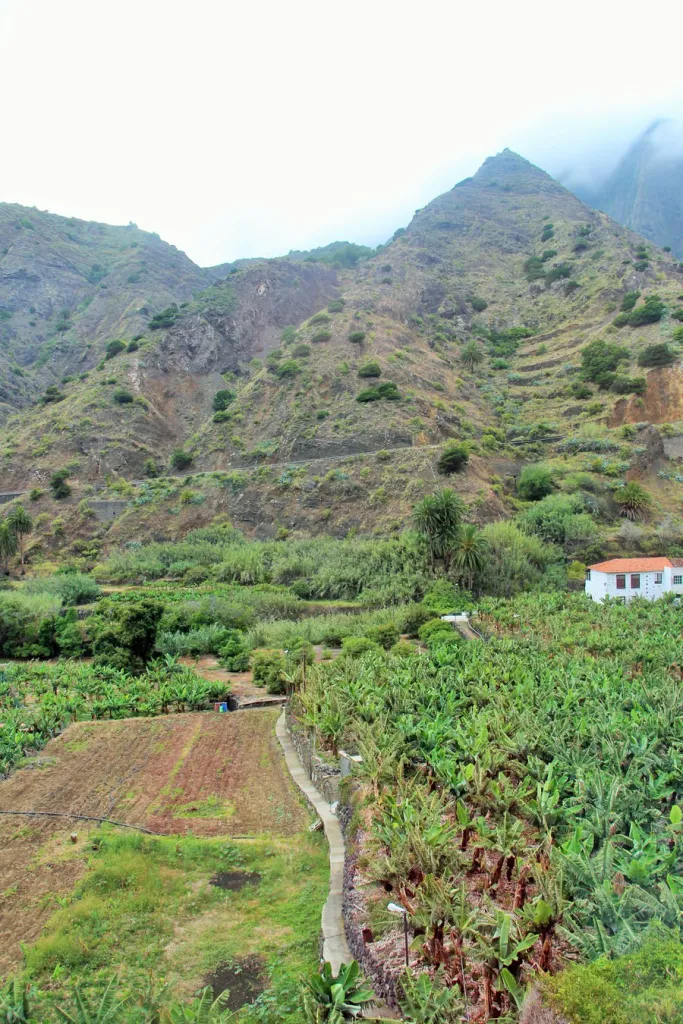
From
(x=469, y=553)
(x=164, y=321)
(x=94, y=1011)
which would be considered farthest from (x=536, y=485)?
(x=164, y=321)

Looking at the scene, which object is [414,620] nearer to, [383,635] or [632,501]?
[383,635]

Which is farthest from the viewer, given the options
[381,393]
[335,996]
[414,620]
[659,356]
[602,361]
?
[602,361]

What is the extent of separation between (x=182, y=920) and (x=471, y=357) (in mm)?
67952

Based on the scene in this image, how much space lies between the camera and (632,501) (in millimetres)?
45344

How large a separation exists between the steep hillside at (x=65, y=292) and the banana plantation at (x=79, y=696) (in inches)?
2348

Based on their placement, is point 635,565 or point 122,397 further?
point 122,397

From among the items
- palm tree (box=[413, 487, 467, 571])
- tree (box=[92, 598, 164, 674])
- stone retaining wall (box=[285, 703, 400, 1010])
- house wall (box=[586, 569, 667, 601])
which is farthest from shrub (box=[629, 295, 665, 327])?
stone retaining wall (box=[285, 703, 400, 1010])

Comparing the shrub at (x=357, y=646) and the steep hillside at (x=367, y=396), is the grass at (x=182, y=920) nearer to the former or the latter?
the shrub at (x=357, y=646)

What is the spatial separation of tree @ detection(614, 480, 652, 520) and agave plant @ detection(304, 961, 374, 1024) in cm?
4393

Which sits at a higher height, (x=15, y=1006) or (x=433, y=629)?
(x=15, y=1006)

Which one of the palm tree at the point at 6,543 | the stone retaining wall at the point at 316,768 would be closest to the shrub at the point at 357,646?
the stone retaining wall at the point at 316,768

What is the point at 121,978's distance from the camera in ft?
25.9

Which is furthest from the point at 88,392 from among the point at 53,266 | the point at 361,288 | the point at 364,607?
the point at 53,266

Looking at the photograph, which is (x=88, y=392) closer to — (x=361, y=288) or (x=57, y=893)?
(x=361, y=288)
